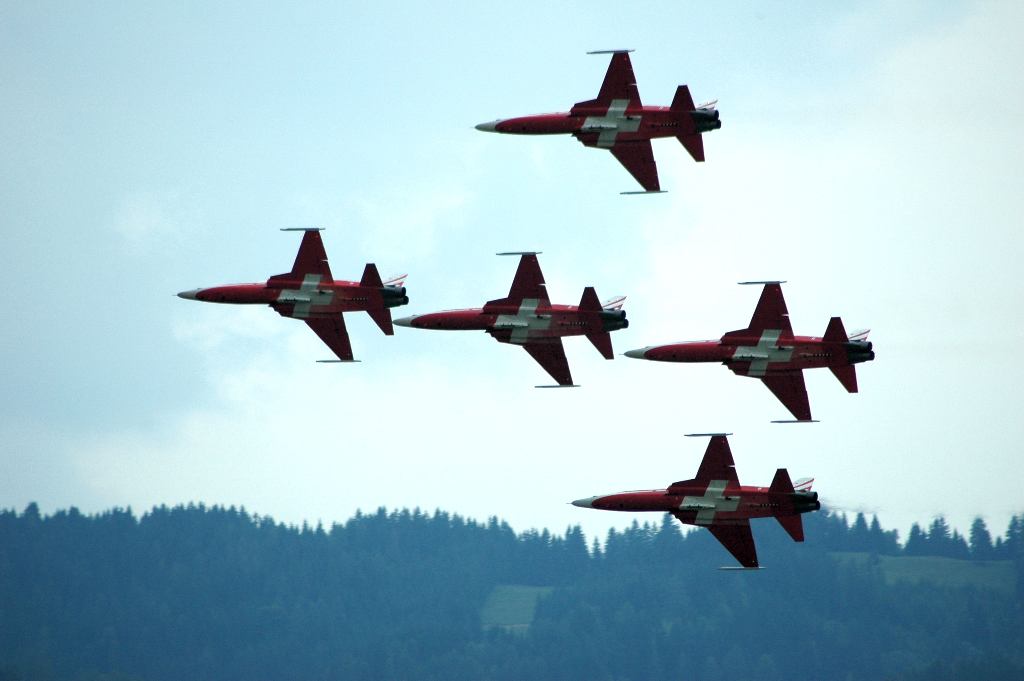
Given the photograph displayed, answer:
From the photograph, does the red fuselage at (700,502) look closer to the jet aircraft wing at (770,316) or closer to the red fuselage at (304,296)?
the jet aircraft wing at (770,316)

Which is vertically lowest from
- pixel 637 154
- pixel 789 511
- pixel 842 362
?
pixel 789 511

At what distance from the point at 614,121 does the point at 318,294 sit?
20155 millimetres

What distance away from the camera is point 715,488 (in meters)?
90.2

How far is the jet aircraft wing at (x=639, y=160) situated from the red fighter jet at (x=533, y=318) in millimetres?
7651

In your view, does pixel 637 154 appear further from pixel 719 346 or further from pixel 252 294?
pixel 252 294

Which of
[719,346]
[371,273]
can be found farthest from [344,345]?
[719,346]

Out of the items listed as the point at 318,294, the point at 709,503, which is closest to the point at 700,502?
the point at 709,503

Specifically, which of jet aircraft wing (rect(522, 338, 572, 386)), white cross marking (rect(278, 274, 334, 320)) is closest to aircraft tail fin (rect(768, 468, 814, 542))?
jet aircraft wing (rect(522, 338, 572, 386))

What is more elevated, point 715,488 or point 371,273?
point 371,273

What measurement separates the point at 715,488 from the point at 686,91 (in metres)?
23.1

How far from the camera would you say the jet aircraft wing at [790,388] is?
89.5 m

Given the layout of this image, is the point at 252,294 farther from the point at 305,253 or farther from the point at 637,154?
the point at 637,154

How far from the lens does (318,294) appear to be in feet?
298

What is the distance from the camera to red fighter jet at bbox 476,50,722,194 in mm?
90500
